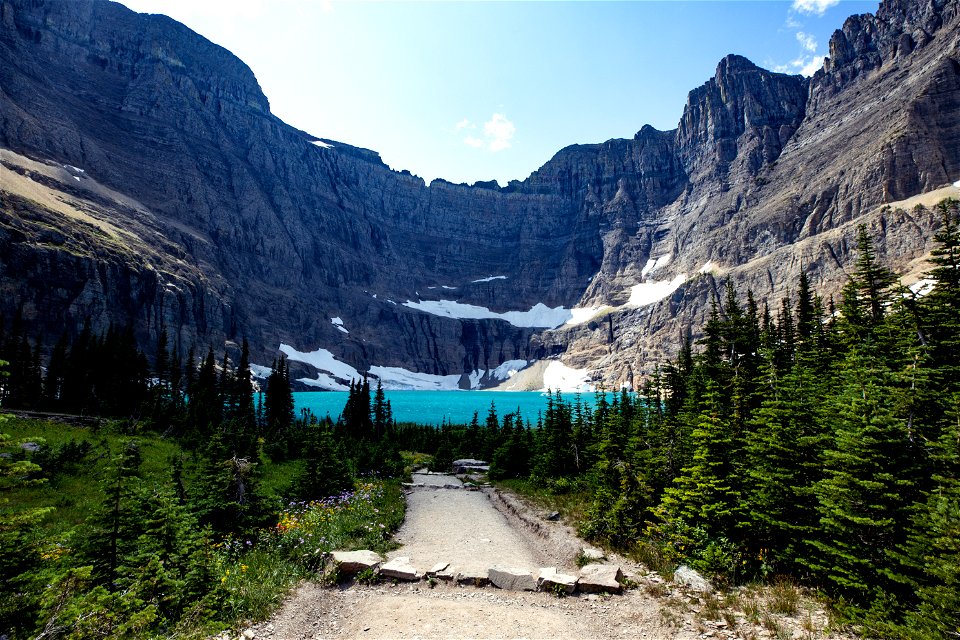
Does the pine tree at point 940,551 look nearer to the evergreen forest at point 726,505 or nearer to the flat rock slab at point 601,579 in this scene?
the evergreen forest at point 726,505

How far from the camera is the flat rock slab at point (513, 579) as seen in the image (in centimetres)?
1164

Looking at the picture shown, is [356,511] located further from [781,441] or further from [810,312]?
[810,312]

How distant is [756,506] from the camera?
37.6ft

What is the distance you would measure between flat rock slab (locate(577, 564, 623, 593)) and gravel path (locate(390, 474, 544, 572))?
198cm

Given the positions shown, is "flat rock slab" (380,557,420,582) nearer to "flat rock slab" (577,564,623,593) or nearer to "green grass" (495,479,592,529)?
"flat rock slab" (577,564,623,593)

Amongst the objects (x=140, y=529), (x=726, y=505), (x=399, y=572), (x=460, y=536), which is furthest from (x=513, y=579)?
(x=140, y=529)

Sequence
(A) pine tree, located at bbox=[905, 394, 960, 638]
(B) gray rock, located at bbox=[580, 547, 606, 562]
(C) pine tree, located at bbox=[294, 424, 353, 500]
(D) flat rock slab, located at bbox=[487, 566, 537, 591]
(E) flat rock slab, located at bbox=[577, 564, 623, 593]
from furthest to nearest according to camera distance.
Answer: (C) pine tree, located at bbox=[294, 424, 353, 500] < (B) gray rock, located at bbox=[580, 547, 606, 562] < (D) flat rock slab, located at bbox=[487, 566, 537, 591] < (E) flat rock slab, located at bbox=[577, 564, 623, 593] < (A) pine tree, located at bbox=[905, 394, 960, 638]

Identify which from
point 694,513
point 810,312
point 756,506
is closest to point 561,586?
point 694,513

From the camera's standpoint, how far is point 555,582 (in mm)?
11344

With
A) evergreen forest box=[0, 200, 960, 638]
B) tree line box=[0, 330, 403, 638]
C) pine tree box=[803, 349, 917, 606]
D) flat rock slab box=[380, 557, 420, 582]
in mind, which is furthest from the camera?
flat rock slab box=[380, 557, 420, 582]

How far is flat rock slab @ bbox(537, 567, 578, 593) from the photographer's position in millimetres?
11266

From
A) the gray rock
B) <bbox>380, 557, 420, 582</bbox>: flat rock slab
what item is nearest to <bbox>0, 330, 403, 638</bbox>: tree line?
<bbox>380, 557, 420, 582</bbox>: flat rock slab

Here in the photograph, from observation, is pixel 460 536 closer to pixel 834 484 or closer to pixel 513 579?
pixel 513 579

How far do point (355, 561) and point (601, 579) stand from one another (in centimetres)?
681
